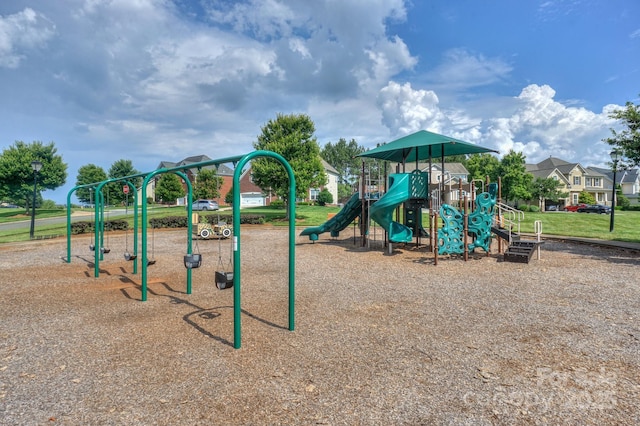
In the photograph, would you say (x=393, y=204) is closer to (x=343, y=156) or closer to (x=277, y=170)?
(x=277, y=170)

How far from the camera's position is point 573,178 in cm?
6022

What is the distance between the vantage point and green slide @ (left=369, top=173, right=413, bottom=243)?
1288 centimetres

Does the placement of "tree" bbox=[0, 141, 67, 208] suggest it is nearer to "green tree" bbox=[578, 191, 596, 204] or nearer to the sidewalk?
the sidewalk

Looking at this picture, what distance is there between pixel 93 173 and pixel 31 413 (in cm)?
7123

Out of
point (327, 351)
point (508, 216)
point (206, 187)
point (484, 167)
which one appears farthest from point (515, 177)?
point (327, 351)

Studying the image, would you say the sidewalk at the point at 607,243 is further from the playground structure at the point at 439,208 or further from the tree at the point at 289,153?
the tree at the point at 289,153

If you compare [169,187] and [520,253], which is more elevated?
[169,187]

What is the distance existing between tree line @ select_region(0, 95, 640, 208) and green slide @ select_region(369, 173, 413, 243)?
2.97 metres

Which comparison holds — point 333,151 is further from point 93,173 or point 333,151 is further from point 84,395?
point 84,395

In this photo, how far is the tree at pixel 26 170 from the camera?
39.2 meters

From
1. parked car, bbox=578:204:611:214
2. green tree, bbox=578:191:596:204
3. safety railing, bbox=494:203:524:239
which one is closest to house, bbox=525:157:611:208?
green tree, bbox=578:191:596:204

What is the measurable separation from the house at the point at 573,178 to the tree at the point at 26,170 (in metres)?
68.0

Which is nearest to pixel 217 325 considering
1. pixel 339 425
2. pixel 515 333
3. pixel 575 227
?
Result: pixel 339 425

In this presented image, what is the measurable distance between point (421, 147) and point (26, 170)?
144 ft
